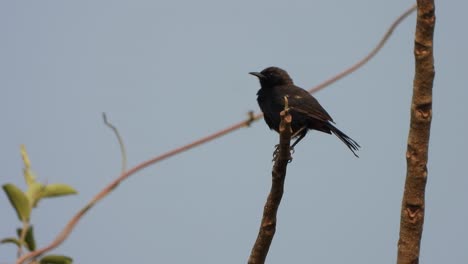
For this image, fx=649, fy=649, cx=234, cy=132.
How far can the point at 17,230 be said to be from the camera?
124cm

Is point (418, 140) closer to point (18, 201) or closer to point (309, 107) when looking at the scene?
point (18, 201)

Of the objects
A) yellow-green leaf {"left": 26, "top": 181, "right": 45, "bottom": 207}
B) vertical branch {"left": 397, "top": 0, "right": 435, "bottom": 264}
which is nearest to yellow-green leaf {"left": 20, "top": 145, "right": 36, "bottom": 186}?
yellow-green leaf {"left": 26, "top": 181, "right": 45, "bottom": 207}

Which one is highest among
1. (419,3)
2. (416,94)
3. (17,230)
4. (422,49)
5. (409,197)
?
(419,3)

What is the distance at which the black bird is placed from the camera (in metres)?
6.55

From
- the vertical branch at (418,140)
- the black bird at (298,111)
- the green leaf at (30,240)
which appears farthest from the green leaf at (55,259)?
the black bird at (298,111)

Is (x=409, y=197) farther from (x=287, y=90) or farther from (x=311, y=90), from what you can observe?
(x=287, y=90)

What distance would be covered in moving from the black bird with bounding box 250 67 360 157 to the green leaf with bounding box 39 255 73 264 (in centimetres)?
491

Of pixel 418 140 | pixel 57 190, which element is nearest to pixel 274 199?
pixel 418 140

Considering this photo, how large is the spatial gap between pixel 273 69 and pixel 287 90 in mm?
825

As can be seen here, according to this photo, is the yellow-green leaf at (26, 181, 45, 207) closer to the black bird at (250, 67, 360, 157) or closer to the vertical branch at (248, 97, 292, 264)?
the vertical branch at (248, 97, 292, 264)

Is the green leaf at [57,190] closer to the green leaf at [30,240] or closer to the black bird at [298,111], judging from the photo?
the green leaf at [30,240]

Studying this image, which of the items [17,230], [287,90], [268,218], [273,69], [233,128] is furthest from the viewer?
[273,69]

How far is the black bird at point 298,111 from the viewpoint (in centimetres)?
655

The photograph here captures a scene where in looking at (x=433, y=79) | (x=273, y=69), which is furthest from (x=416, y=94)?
(x=273, y=69)
